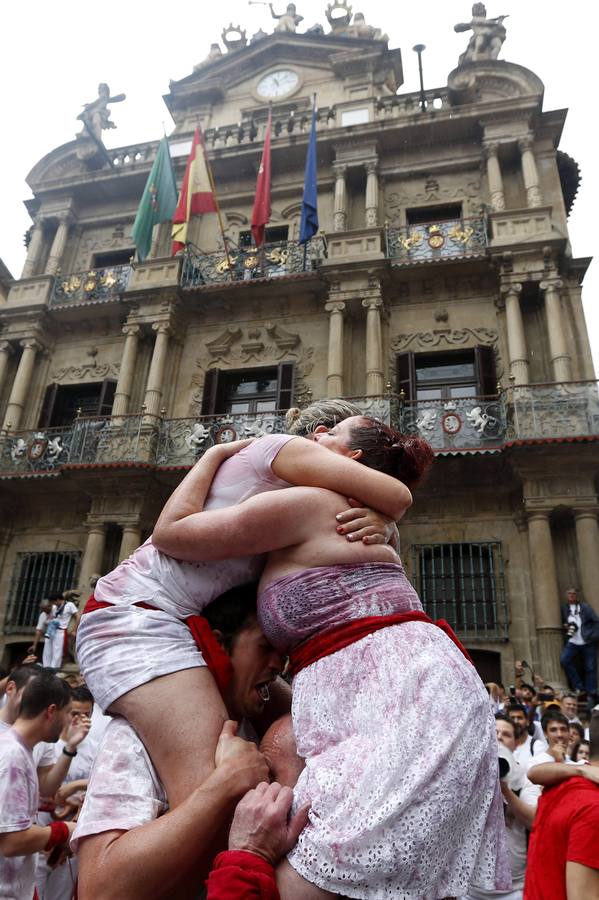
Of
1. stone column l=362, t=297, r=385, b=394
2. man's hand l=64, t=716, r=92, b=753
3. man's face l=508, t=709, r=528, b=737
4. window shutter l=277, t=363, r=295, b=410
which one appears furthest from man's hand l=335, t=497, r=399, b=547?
window shutter l=277, t=363, r=295, b=410

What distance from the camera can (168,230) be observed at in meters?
17.6

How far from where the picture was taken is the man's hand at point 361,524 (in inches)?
72.7

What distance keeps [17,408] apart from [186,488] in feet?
50.2

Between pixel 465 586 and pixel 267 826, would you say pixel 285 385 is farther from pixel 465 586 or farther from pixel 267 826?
pixel 267 826

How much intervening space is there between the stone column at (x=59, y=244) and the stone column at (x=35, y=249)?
37 cm

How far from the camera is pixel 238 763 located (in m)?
1.57

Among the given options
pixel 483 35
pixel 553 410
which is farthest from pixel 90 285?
pixel 483 35

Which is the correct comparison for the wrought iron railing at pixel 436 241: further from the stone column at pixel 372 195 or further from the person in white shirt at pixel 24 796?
the person in white shirt at pixel 24 796

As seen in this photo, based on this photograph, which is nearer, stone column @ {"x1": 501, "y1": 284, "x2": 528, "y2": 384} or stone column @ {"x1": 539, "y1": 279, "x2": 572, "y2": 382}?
stone column @ {"x1": 539, "y1": 279, "x2": 572, "y2": 382}

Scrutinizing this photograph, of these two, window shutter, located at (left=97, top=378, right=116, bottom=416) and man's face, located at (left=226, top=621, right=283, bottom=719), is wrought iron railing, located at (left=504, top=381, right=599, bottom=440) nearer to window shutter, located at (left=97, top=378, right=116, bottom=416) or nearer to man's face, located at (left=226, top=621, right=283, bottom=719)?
window shutter, located at (left=97, top=378, right=116, bottom=416)

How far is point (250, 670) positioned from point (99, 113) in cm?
2271

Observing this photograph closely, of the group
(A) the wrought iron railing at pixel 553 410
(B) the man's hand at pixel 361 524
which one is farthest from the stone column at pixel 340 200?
(B) the man's hand at pixel 361 524

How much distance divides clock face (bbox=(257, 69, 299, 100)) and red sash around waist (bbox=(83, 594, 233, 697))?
69.5 feet

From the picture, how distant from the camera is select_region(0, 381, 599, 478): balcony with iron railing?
38.7 feet
